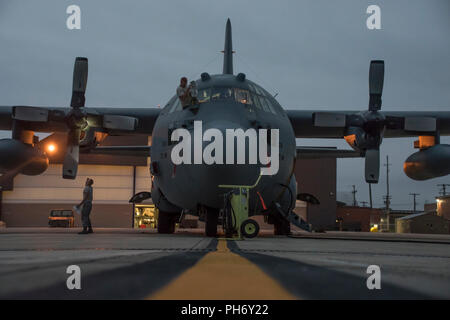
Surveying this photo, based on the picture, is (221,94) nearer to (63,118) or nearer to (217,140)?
(217,140)

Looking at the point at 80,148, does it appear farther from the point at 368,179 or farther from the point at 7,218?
the point at 7,218

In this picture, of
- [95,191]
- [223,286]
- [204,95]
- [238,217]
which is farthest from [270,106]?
[95,191]

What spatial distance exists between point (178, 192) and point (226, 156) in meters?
1.92

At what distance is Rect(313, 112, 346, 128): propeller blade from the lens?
43.6 ft

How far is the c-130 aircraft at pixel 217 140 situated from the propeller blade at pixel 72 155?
3cm

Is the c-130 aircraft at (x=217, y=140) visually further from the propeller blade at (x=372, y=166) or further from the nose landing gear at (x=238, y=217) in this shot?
the nose landing gear at (x=238, y=217)

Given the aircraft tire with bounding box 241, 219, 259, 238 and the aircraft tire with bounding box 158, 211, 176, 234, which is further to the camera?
the aircraft tire with bounding box 158, 211, 176, 234

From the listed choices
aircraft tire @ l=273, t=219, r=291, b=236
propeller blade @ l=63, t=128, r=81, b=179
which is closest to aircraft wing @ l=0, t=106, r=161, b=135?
propeller blade @ l=63, t=128, r=81, b=179

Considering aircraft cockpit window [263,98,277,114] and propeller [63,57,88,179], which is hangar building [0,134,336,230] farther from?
aircraft cockpit window [263,98,277,114]

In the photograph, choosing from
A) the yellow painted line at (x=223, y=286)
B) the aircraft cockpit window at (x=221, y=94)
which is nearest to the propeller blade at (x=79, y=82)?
the aircraft cockpit window at (x=221, y=94)

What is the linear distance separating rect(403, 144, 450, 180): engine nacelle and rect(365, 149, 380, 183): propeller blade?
5.52 ft

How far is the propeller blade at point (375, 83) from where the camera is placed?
46.6 feet

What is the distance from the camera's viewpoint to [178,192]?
1090 cm

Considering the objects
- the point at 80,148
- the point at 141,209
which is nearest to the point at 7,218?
the point at 141,209
